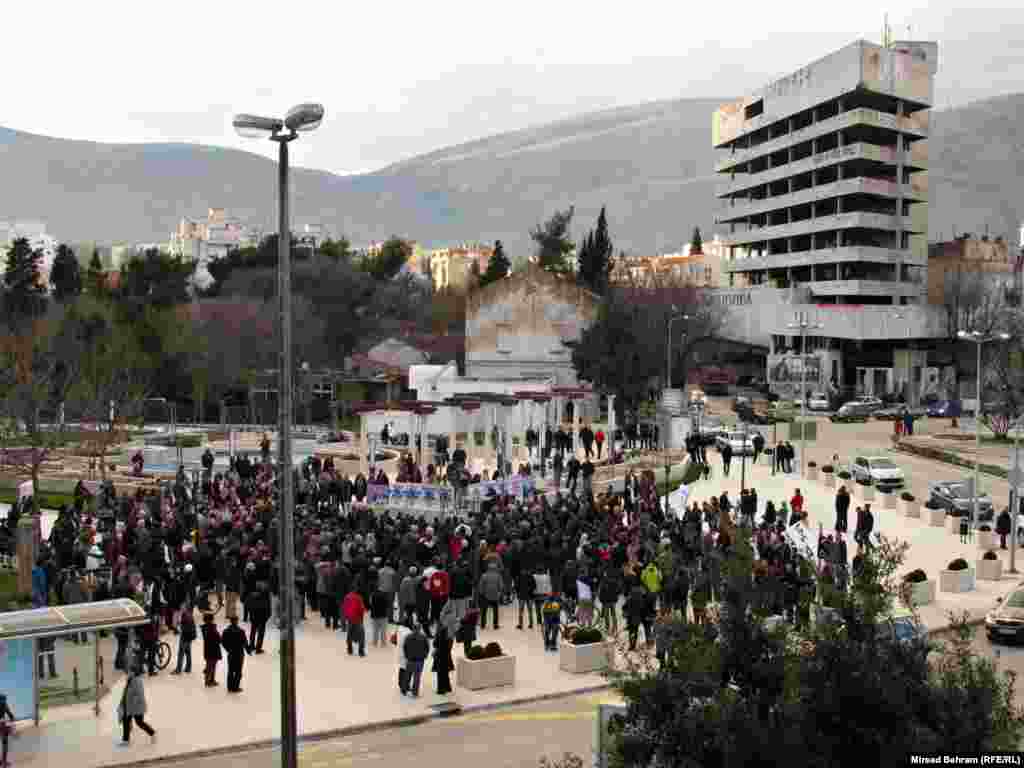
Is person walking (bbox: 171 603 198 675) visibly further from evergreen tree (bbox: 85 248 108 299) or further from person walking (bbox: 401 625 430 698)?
evergreen tree (bbox: 85 248 108 299)

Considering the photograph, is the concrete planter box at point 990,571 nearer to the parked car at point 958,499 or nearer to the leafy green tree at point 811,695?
the parked car at point 958,499

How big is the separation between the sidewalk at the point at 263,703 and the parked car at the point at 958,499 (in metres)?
19.4

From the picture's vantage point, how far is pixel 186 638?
715 inches

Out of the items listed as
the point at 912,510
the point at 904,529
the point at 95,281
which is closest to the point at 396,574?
the point at 904,529

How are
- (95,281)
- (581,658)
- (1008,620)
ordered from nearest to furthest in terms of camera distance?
(581,658), (1008,620), (95,281)

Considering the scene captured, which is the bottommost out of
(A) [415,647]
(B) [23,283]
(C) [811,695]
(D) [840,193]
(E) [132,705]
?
(E) [132,705]

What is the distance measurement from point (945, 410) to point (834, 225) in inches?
A: 750

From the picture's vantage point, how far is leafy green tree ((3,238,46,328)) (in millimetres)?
82062

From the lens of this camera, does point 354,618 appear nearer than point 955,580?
Yes

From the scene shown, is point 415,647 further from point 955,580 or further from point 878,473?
point 878,473

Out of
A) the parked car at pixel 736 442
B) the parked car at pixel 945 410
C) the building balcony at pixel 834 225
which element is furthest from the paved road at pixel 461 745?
the building balcony at pixel 834 225

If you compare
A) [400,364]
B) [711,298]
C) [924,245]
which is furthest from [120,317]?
[924,245]

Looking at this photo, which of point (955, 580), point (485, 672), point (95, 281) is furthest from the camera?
point (95, 281)

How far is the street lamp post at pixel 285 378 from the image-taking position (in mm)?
11000
